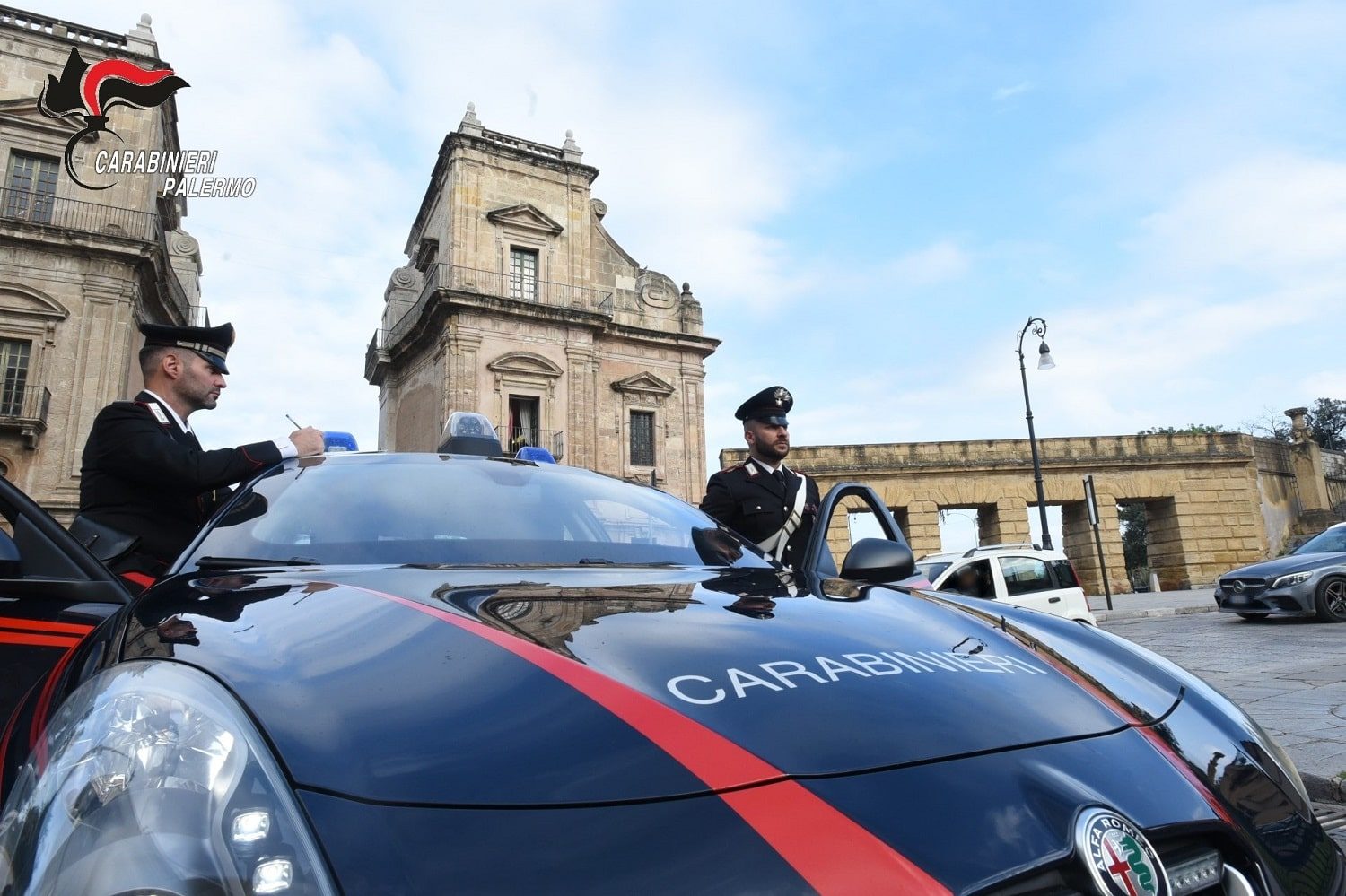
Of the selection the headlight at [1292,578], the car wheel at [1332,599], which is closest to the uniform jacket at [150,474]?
the headlight at [1292,578]

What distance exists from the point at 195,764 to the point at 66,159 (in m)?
25.7

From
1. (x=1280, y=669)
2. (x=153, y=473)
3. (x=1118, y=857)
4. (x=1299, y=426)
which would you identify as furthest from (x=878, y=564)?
(x=1299, y=426)

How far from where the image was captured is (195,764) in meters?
0.74

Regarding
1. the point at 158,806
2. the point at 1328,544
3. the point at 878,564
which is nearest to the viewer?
the point at 158,806

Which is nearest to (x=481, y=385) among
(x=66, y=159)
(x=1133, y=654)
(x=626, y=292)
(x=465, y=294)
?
(x=465, y=294)

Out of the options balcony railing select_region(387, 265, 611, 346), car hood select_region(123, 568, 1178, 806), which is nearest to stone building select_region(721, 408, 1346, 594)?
balcony railing select_region(387, 265, 611, 346)

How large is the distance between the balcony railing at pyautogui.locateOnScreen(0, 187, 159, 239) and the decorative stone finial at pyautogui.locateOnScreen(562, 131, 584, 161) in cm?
1239

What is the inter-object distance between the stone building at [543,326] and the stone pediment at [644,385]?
59 millimetres

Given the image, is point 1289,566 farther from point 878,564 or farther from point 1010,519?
point 1010,519

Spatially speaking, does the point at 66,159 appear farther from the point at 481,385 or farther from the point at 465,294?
the point at 481,385

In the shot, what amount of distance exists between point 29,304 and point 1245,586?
80.7 ft

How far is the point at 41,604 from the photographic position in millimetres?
1586

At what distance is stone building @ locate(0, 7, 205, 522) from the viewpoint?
1809 cm

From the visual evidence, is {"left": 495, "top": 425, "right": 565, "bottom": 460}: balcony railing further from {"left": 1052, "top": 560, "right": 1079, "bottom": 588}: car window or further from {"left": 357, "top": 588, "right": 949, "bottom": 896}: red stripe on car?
{"left": 357, "top": 588, "right": 949, "bottom": 896}: red stripe on car
